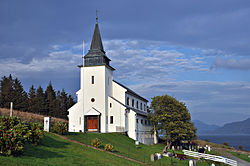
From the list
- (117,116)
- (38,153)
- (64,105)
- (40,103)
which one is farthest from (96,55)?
(64,105)

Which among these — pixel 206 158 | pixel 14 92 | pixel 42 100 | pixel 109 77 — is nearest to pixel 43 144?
pixel 206 158

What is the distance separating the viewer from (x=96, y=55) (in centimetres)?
4288

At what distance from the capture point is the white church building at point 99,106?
40969 mm

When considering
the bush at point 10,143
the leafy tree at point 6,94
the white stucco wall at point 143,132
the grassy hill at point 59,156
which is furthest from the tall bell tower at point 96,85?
the leafy tree at point 6,94

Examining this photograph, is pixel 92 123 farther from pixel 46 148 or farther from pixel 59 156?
pixel 59 156

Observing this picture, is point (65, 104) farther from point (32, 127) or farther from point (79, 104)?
point (32, 127)

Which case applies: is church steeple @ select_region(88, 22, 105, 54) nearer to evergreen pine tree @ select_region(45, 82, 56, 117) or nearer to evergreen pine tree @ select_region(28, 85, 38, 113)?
evergreen pine tree @ select_region(28, 85, 38, 113)

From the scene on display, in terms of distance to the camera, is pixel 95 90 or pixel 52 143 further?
pixel 95 90

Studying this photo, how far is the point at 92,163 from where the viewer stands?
1736 centimetres

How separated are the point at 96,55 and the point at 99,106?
8.71m

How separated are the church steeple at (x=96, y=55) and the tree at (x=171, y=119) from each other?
11519 millimetres

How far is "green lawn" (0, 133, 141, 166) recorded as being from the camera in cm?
1420

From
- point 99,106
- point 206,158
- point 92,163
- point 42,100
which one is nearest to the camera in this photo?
point 92,163

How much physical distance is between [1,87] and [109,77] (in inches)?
1437
